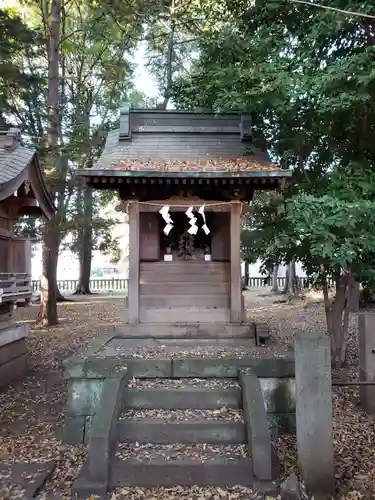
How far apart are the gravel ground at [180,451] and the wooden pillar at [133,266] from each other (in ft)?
10.8

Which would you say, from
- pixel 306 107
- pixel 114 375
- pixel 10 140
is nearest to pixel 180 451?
pixel 114 375

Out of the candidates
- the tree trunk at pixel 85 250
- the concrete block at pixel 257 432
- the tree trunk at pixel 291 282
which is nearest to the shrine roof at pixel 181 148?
the concrete block at pixel 257 432

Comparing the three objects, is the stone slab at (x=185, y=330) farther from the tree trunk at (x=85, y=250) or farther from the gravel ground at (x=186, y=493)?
the tree trunk at (x=85, y=250)

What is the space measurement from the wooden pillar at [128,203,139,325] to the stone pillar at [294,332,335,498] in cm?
421

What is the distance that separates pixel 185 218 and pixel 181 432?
459 cm

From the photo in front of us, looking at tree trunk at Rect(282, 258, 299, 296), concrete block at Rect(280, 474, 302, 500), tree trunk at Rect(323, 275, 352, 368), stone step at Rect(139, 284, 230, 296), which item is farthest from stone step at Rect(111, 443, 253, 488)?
tree trunk at Rect(282, 258, 299, 296)

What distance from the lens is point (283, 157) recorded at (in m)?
8.94

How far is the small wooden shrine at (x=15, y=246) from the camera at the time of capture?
8344 mm

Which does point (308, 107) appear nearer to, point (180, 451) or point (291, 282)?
point (180, 451)

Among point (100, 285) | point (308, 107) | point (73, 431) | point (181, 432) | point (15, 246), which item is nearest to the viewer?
point (181, 432)

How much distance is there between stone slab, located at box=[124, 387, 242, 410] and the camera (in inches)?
227

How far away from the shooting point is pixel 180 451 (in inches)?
200

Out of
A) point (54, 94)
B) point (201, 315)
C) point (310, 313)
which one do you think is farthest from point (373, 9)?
point (310, 313)

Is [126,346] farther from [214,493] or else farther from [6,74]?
[6,74]
